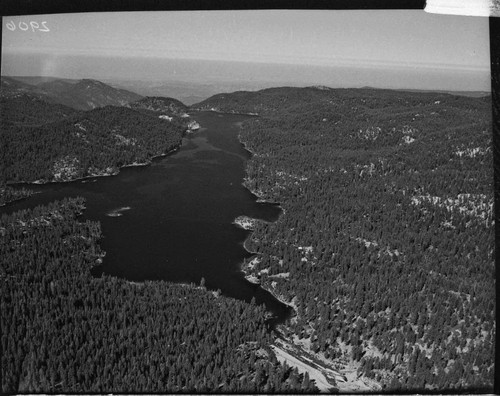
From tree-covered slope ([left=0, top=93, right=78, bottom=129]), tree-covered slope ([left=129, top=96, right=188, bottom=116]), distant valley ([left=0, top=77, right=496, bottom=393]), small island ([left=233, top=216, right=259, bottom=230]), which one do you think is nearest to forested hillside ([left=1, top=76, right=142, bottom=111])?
distant valley ([left=0, top=77, right=496, bottom=393])

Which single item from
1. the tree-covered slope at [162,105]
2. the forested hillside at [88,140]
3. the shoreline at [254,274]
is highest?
the tree-covered slope at [162,105]

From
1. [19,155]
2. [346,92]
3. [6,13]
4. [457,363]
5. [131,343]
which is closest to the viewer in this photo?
[6,13]

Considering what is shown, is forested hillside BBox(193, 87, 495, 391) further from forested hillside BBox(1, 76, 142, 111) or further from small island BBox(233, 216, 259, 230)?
forested hillside BBox(1, 76, 142, 111)

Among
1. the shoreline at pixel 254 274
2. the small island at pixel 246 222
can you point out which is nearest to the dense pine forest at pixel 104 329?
the shoreline at pixel 254 274

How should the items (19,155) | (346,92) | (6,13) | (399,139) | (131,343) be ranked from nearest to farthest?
1. (6,13)
2. (131,343)
3. (19,155)
4. (346,92)
5. (399,139)

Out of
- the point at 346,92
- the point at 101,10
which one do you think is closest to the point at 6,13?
the point at 101,10

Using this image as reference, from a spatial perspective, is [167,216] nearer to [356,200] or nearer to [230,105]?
[230,105]

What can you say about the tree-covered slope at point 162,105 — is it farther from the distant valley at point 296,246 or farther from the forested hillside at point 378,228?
the forested hillside at point 378,228
